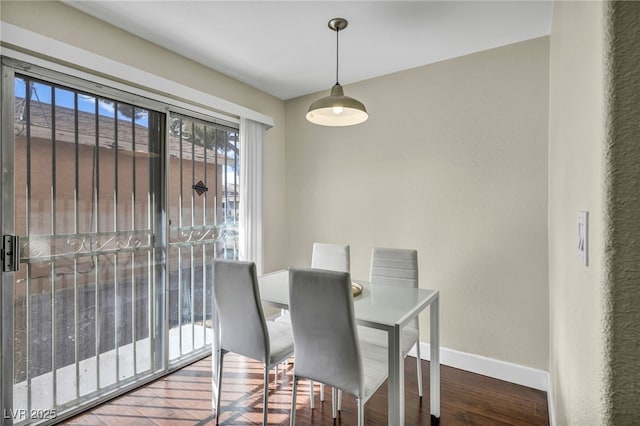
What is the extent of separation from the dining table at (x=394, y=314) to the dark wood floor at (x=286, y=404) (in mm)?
303

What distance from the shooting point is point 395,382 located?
1.55 m

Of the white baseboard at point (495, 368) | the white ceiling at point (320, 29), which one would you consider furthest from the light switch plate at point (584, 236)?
the white baseboard at point (495, 368)

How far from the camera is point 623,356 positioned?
23.1 inches

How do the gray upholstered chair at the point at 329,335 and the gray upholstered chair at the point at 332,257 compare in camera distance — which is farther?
the gray upholstered chair at the point at 332,257

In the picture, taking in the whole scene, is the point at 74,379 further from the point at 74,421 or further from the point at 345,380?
the point at 345,380

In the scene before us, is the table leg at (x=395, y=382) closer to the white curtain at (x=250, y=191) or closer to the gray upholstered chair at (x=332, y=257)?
the gray upholstered chair at (x=332, y=257)

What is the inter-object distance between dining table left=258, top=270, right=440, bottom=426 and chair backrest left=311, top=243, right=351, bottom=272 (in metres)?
0.33

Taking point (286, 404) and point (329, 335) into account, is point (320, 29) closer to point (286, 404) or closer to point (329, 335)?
point (329, 335)

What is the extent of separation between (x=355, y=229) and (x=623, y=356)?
108 inches

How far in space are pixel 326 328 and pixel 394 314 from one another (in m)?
0.39

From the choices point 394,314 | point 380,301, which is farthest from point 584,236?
point 380,301

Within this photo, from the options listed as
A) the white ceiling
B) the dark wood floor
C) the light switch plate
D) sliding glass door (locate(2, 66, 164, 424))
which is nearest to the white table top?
the dark wood floor

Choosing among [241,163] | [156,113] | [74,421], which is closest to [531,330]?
[241,163]

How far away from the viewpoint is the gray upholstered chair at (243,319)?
183cm
